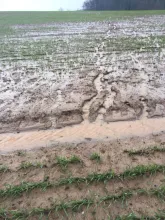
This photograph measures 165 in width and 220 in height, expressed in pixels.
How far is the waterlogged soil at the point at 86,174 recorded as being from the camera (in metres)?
3.16

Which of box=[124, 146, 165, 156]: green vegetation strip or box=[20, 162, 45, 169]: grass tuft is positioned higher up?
box=[124, 146, 165, 156]: green vegetation strip

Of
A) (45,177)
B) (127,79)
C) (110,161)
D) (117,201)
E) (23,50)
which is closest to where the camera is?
(117,201)

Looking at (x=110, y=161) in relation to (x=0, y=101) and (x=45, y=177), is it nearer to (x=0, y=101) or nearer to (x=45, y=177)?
(x=45, y=177)

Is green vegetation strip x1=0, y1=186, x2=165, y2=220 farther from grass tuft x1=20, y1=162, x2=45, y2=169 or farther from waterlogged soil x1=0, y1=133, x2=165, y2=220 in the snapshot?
grass tuft x1=20, y1=162, x2=45, y2=169

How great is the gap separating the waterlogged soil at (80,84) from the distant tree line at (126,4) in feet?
113

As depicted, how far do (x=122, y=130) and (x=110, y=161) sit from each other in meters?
1.15

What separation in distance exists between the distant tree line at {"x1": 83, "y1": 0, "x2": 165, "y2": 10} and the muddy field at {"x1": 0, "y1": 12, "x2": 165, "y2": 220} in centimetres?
3787

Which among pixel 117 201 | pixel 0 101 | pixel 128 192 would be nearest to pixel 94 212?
pixel 117 201

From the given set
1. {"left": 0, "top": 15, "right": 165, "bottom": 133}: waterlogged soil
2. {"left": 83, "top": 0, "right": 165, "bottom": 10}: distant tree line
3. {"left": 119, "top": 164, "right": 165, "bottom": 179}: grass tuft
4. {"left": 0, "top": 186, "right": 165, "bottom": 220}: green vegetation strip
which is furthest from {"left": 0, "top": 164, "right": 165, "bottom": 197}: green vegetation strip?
{"left": 83, "top": 0, "right": 165, "bottom": 10}: distant tree line

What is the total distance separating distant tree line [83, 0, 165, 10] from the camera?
41094 millimetres

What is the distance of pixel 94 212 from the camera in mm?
3115

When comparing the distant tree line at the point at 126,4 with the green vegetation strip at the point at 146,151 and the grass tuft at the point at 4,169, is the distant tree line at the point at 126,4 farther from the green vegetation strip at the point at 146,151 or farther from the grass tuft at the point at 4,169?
the grass tuft at the point at 4,169

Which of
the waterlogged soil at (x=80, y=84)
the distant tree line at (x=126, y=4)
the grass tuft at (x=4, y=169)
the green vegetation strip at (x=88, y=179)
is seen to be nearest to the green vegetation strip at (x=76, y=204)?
the green vegetation strip at (x=88, y=179)

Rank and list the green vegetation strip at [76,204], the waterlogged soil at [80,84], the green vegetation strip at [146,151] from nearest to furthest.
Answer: the green vegetation strip at [76,204] < the green vegetation strip at [146,151] < the waterlogged soil at [80,84]
